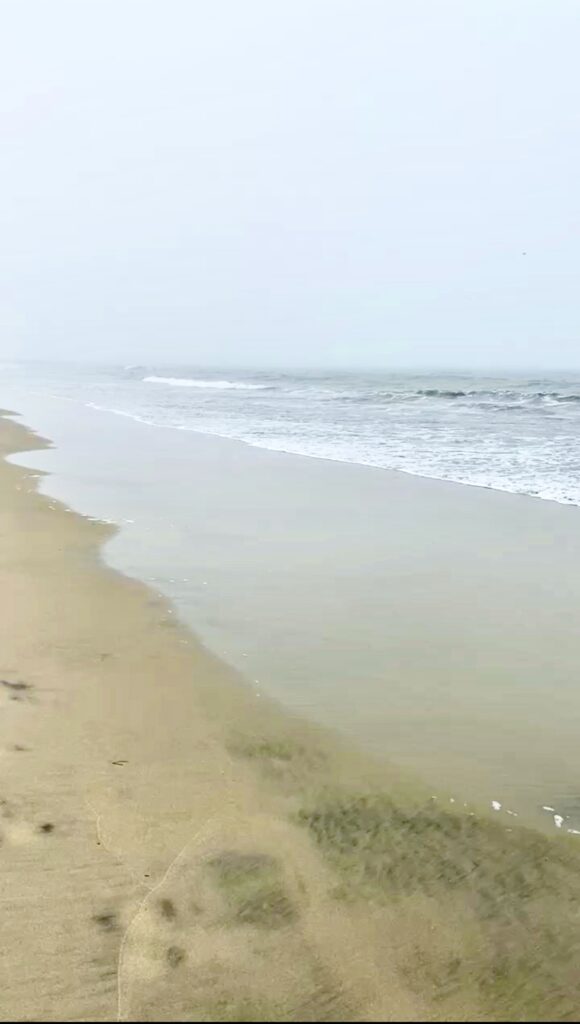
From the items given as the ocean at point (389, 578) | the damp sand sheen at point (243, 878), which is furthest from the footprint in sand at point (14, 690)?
the ocean at point (389, 578)

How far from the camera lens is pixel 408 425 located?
62.8ft

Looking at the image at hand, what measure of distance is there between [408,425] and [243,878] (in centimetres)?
1727

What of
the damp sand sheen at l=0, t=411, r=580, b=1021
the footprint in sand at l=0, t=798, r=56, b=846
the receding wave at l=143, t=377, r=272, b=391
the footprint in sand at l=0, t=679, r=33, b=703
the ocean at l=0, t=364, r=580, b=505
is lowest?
the damp sand sheen at l=0, t=411, r=580, b=1021

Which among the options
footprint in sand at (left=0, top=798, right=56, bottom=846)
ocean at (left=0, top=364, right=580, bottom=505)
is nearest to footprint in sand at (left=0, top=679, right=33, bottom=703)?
footprint in sand at (left=0, top=798, right=56, bottom=846)

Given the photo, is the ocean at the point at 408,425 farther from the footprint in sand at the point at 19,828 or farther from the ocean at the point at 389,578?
the footprint in sand at the point at 19,828

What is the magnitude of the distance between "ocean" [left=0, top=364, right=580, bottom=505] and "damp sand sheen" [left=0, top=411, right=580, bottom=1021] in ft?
22.0

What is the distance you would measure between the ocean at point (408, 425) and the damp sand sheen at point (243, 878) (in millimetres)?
6708

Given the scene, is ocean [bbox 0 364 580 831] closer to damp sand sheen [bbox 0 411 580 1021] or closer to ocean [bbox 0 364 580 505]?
ocean [bbox 0 364 580 505]

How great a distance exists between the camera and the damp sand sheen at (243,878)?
2.05 m

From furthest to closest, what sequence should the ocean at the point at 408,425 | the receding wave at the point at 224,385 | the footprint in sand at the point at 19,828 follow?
the receding wave at the point at 224,385 → the ocean at the point at 408,425 → the footprint in sand at the point at 19,828

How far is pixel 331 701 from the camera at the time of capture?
12.7 ft

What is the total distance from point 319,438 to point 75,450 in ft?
17.0

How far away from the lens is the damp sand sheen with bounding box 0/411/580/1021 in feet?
6.74

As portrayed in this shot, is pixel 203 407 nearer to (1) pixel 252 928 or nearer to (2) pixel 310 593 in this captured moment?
(2) pixel 310 593
